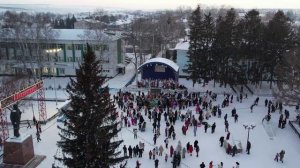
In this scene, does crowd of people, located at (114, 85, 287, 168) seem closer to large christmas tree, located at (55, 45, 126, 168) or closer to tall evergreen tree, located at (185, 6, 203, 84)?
tall evergreen tree, located at (185, 6, 203, 84)

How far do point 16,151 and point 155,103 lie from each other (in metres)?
13.0

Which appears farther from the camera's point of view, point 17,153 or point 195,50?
point 195,50

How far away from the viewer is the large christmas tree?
12.2 metres

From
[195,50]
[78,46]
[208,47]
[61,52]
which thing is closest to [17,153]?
[195,50]

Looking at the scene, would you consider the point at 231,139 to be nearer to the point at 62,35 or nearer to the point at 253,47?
the point at 253,47

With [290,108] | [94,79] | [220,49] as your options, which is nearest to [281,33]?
[220,49]

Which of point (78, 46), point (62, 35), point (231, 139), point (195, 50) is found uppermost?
point (62, 35)

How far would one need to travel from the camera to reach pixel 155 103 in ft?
95.8

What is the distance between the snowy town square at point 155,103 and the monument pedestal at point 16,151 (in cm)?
6

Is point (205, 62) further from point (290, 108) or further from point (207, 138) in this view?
point (207, 138)

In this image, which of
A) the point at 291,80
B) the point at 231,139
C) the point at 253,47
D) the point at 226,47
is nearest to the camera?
the point at 231,139

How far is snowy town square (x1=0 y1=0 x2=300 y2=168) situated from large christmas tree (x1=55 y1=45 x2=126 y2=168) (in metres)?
0.04

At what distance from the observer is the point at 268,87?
37.6 metres

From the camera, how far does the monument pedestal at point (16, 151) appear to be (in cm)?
1933
